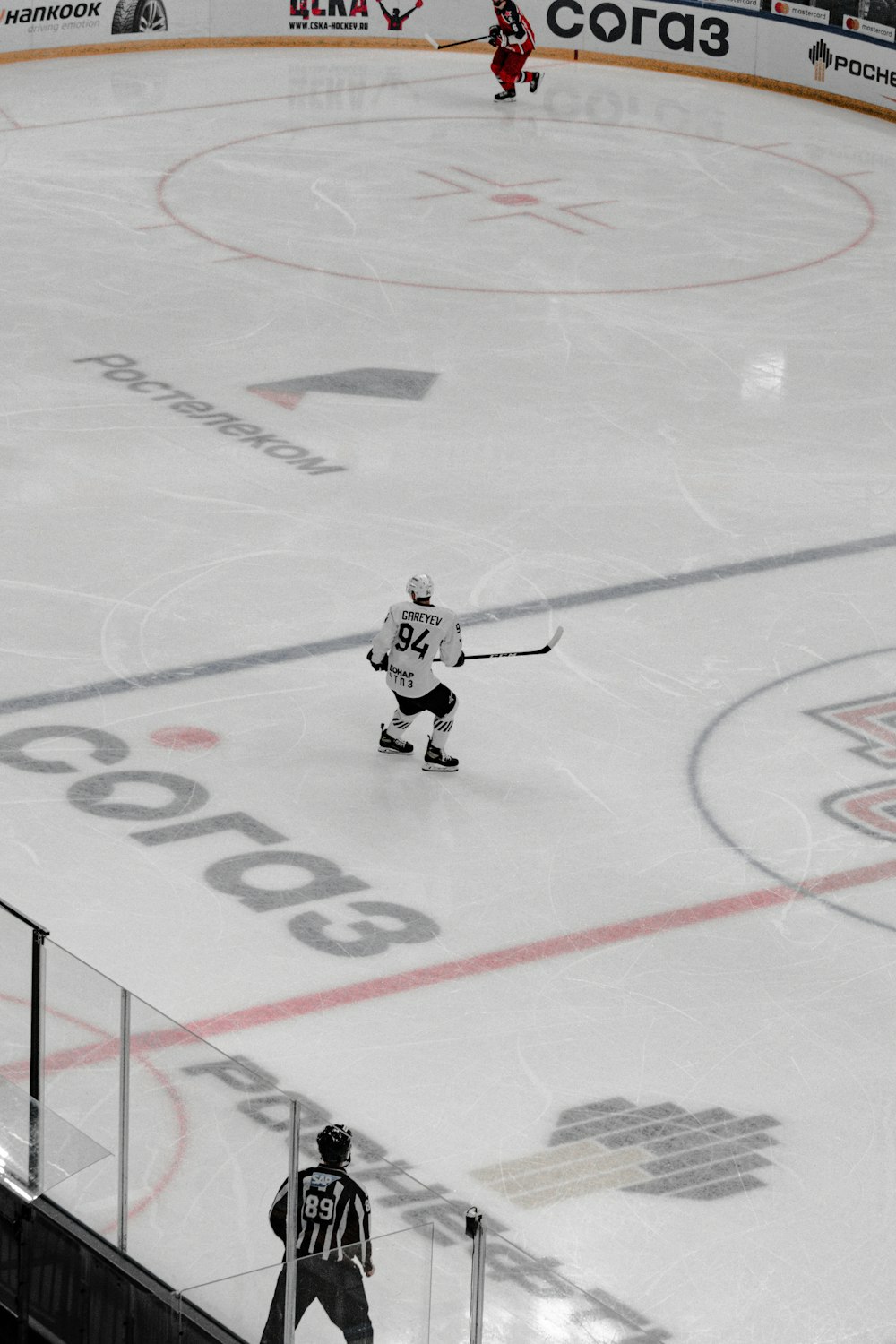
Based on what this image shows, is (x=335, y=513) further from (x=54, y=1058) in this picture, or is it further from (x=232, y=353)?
(x=54, y=1058)

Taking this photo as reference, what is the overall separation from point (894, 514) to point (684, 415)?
74.8 inches

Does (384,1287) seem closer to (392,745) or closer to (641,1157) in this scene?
(641,1157)

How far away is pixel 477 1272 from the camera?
4840 millimetres

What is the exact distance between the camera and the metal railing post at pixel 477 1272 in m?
4.70

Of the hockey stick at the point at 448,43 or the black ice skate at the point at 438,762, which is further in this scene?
the hockey stick at the point at 448,43

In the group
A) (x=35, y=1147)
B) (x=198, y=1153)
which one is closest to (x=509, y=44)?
(x=35, y=1147)

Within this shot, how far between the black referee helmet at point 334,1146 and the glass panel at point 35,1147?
571mm

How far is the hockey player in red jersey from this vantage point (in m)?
21.3

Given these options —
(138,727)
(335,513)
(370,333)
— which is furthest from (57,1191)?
(370,333)

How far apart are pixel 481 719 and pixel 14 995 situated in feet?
14.6

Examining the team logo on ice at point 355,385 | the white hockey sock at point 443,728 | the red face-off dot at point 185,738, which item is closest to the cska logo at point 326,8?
the team logo on ice at point 355,385

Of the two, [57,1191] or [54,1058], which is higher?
[54,1058]

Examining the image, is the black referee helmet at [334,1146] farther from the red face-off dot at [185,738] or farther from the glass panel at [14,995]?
the red face-off dot at [185,738]

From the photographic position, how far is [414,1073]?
279 inches
